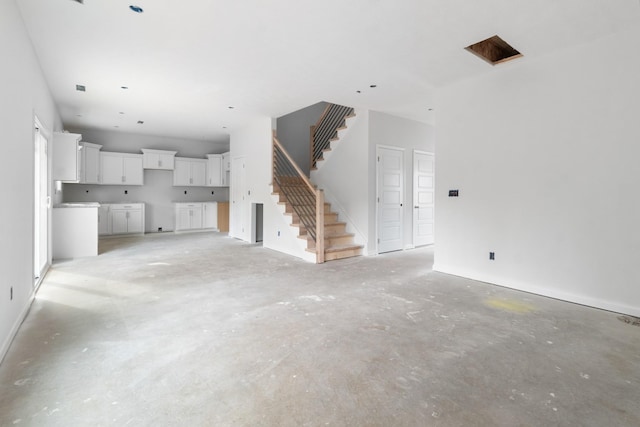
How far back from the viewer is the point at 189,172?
9602mm

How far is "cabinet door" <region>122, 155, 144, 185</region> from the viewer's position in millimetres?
8656

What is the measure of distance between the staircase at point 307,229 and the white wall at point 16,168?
3725 millimetres

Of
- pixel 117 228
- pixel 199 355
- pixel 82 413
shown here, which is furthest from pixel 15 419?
pixel 117 228

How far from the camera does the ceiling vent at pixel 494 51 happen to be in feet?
12.2

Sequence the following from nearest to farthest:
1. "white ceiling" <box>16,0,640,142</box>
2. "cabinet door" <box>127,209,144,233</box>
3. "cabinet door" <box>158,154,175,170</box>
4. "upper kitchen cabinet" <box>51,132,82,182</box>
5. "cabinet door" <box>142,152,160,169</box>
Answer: "white ceiling" <box>16,0,640,142</box>, "upper kitchen cabinet" <box>51,132,82,182</box>, "cabinet door" <box>127,209,144,233</box>, "cabinet door" <box>142,152,160,169</box>, "cabinet door" <box>158,154,175,170</box>

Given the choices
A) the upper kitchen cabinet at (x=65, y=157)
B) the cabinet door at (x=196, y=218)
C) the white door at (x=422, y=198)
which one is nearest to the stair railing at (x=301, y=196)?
the white door at (x=422, y=198)

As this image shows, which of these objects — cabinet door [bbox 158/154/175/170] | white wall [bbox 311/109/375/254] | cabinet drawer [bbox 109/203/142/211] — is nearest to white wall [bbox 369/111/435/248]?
white wall [bbox 311/109/375/254]

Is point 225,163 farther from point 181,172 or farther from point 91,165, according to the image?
point 91,165

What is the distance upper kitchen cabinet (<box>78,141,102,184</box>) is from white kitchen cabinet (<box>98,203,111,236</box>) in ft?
2.26

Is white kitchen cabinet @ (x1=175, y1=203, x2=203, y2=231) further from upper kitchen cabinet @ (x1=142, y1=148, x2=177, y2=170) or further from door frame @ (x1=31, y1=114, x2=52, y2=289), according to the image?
door frame @ (x1=31, y1=114, x2=52, y2=289)

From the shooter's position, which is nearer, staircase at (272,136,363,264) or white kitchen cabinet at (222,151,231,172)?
staircase at (272,136,363,264)

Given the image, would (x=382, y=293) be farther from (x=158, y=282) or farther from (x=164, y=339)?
(x=158, y=282)

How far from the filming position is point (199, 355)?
2340 millimetres

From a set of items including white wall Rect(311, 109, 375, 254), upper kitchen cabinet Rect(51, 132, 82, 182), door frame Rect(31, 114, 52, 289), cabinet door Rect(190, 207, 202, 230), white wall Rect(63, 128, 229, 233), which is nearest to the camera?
door frame Rect(31, 114, 52, 289)
